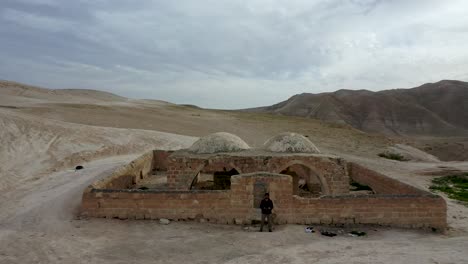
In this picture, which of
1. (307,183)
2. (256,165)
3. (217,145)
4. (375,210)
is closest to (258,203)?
(256,165)

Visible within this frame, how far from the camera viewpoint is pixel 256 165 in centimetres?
1481

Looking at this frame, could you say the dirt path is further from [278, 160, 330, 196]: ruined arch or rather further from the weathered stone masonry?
[278, 160, 330, 196]: ruined arch

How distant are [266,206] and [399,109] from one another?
79.5 metres

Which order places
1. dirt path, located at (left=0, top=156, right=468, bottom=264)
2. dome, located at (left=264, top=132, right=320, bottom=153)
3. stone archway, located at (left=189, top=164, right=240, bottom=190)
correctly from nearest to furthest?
dirt path, located at (left=0, top=156, right=468, bottom=264) < dome, located at (left=264, top=132, right=320, bottom=153) < stone archway, located at (left=189, top=164, right=240, bottom=190)

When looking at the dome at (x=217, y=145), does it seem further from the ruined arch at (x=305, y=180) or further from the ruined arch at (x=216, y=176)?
the ruined arch at (x=305, y=180)

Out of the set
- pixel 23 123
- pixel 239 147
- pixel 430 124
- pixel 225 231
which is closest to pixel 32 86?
pixel 23 123

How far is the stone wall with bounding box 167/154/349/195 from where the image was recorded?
1468 cm

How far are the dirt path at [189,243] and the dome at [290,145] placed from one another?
15.6ft

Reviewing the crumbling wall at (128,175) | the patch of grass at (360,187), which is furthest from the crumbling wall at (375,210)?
the crumbling wall at (128,175)

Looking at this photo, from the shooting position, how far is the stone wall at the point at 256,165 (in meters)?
14.7

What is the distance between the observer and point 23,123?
26.2 metres

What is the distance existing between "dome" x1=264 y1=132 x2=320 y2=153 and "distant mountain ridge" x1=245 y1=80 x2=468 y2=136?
201 ft

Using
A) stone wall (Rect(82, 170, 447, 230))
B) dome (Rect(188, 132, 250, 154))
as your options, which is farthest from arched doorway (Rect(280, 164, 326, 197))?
stone wall (Rect(82, 170, 447, 230))

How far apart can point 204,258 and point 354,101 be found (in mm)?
84382
